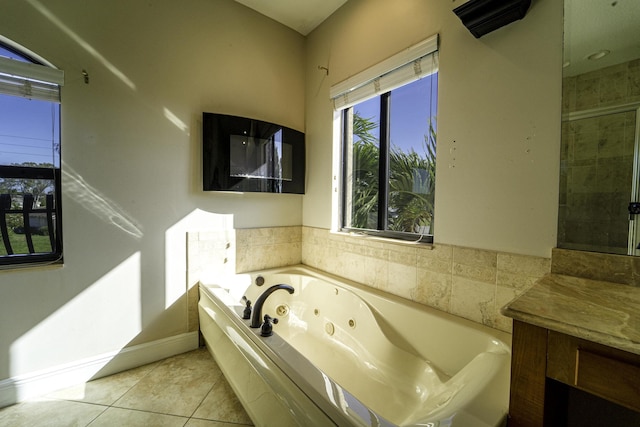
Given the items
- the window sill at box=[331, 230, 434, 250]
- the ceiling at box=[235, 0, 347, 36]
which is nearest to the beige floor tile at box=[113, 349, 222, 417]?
the window sill at box=[331, 230, 434, 250]

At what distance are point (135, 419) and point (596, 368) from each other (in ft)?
6.35

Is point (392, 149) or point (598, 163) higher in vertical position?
point (392, 149)

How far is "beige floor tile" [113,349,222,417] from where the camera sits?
1456 mm

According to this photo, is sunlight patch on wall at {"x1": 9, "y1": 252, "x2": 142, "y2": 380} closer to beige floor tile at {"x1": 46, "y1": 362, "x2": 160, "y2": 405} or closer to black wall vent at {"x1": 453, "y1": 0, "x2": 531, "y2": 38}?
beige floor tile at {"x1": 46, "y1": 362, "x2": 160, "y2": 405}

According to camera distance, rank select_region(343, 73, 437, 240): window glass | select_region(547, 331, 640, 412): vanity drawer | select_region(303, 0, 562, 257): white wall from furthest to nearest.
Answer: select_region(343, 73, 437, 240): window glass
select_region(303, 0, 562, 257): white wall
select_region(547, 331, 640, 412): vanity drawer

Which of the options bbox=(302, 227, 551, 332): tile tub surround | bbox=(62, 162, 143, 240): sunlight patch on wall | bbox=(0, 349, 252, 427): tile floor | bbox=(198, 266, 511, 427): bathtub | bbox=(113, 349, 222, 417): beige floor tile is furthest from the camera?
bbox=(62, 162, 143, 240): sunlight patch on wall

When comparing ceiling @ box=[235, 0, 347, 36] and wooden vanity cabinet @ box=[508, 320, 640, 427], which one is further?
ceiling @ box=[235, 0, 347, 36]

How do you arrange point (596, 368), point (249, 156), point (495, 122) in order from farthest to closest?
point (249, 156)
point (495, 122)
point (596, 368)

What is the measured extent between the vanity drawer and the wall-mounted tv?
77.8 inches

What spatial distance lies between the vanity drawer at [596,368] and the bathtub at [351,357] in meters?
0.25

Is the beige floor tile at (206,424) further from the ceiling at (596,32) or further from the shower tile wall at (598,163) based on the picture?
the ceiling at (596,32)

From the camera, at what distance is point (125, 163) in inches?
68.7

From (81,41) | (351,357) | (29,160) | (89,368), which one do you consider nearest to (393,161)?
(351,357)

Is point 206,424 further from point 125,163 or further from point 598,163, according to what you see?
point 598,163
